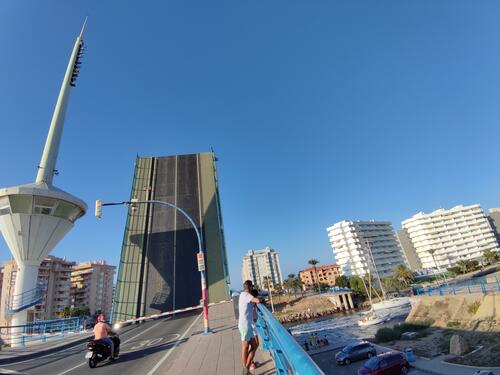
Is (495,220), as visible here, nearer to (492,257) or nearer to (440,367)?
(492,257)

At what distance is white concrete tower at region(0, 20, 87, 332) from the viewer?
19.4m

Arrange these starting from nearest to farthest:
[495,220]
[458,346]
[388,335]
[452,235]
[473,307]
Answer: [458,346] < [473,307] < [388,335] < [452,235] < [495,220]

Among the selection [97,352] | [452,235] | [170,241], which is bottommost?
[97,352]

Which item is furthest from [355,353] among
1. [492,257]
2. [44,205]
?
[492,257]

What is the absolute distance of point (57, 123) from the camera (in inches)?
1038

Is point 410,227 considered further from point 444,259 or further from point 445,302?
point 445,302

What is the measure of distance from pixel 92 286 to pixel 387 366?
327 ft

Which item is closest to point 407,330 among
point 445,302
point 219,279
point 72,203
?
point 445,302

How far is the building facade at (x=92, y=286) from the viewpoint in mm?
91875

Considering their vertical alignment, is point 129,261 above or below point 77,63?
below

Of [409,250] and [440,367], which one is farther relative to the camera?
[409,250]

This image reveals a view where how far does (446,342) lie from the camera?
22281mm

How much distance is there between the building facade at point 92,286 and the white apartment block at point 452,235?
11968cm

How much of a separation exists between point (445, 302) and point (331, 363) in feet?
46.8
